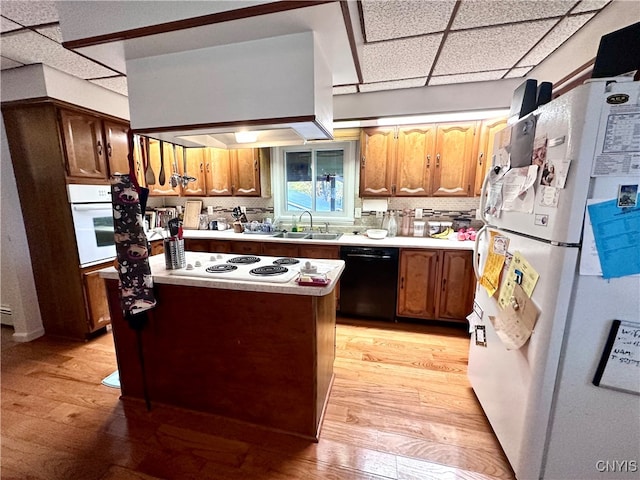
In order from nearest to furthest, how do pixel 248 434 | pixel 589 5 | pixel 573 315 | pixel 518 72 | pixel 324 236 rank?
pixel 573 315 < pixel 589 5 < pixel 248 434 < pixel 518 72 < pixel 324 236

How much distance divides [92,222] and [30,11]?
5.43 feet

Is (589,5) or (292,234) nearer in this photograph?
(589,5)

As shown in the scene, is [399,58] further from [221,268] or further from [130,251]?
[130,251]

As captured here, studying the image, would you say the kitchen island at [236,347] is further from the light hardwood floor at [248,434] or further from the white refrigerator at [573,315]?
the white refrigerator at [573,315]

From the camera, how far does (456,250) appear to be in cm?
269

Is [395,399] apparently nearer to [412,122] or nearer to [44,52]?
[412,122]

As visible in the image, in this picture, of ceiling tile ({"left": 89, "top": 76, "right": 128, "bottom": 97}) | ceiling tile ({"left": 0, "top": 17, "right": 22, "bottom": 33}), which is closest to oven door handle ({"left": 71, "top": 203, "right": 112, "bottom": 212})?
ceiling tile ({"left": 89, "top": 76, "right": 128, "bottom": 97})

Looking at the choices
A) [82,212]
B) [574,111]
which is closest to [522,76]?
[574,111]

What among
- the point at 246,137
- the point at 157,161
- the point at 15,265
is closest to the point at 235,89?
the point at 246,137

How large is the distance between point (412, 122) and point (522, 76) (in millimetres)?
980

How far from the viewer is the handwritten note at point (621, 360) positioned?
1.05 metres

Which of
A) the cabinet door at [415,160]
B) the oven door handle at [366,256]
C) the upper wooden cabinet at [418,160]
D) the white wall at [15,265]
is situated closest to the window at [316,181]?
the upper wooden cabinet at [418,160]

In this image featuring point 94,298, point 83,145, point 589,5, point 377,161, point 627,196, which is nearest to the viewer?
point 627,196

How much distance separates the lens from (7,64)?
2.21 m
